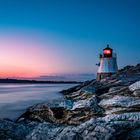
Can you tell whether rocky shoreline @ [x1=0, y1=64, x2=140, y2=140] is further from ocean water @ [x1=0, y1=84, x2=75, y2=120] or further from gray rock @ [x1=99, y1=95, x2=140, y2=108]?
ocean water @ [x1=0, y1=84, x2=75, y2=120]

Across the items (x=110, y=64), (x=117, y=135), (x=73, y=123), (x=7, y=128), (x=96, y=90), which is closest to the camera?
(x=117, y=135)

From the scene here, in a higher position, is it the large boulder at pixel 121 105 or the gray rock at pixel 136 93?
the gray rock at pixel 136 93

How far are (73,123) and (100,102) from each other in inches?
70.2

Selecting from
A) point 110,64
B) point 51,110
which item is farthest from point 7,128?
point 110,64

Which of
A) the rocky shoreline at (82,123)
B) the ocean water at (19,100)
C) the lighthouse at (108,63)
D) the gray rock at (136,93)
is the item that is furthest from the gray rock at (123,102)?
the lighthouse at (108,63)

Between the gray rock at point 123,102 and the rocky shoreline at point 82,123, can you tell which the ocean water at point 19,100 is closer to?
the rocky shoreline at point 82,123

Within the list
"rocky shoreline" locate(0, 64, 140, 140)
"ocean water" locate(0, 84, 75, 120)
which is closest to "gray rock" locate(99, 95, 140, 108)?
"rocky shoreline" locate(0, 64, 140, 140)

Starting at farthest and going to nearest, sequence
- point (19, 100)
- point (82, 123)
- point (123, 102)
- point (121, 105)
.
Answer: point (19, 100)
point (123, 102)
point (121, 105)
point (82, 123)

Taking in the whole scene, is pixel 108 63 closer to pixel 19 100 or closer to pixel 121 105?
pixel 19 100

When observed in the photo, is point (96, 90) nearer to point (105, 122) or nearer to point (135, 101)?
point (135, 101)

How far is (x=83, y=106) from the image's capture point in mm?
9492

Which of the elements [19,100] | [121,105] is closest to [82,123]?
[121,105]

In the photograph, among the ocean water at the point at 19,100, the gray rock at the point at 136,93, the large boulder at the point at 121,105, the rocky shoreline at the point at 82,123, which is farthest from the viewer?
the ocean water at the point at 19,100

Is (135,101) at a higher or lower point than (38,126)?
higher
